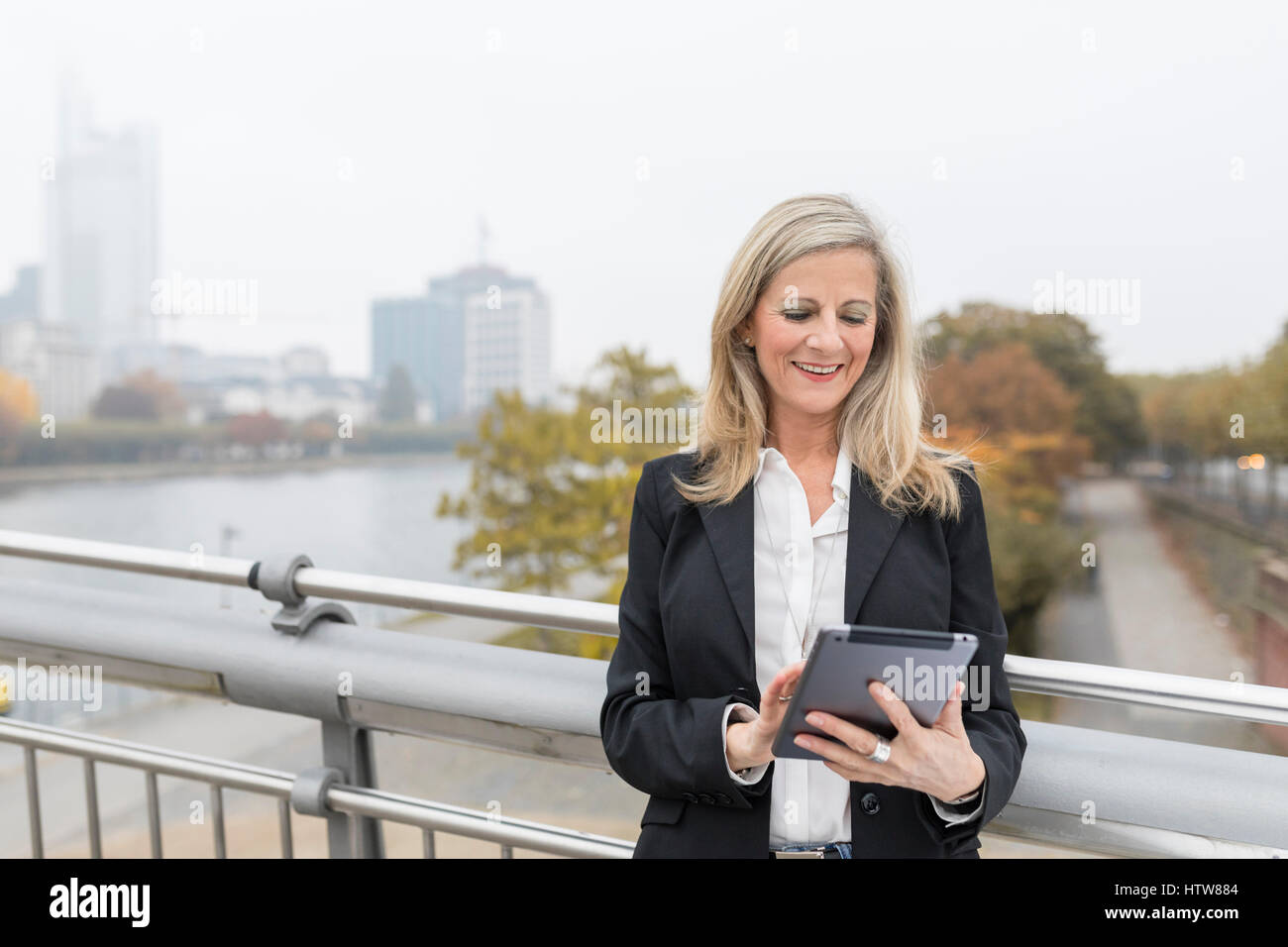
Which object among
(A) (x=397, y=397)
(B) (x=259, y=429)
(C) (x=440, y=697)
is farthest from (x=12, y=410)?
(C) (x=440, y=697)

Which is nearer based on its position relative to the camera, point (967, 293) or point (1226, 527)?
point (1226, 527)

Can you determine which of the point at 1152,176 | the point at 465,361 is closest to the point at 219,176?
the point at 465,361

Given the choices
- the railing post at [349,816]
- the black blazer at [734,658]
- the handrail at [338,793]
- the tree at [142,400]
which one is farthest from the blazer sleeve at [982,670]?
the tree at [142,400]

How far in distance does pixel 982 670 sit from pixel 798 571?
29 cm

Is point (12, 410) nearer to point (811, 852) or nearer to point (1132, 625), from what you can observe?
point (1132, 625)

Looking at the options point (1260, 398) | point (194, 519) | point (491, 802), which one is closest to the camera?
point (491, 802)

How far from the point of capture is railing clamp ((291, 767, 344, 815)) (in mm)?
1849

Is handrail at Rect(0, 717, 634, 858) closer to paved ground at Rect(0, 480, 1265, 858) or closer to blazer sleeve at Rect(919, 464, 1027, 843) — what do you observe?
paved ground at Rect(0, 480, 1265, 858)

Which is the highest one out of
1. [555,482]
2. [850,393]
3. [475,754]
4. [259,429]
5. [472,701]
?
[259,429]

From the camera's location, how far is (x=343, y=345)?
219ft

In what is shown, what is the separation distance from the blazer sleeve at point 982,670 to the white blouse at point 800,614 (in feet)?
0.49

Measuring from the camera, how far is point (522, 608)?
66.7 inches
